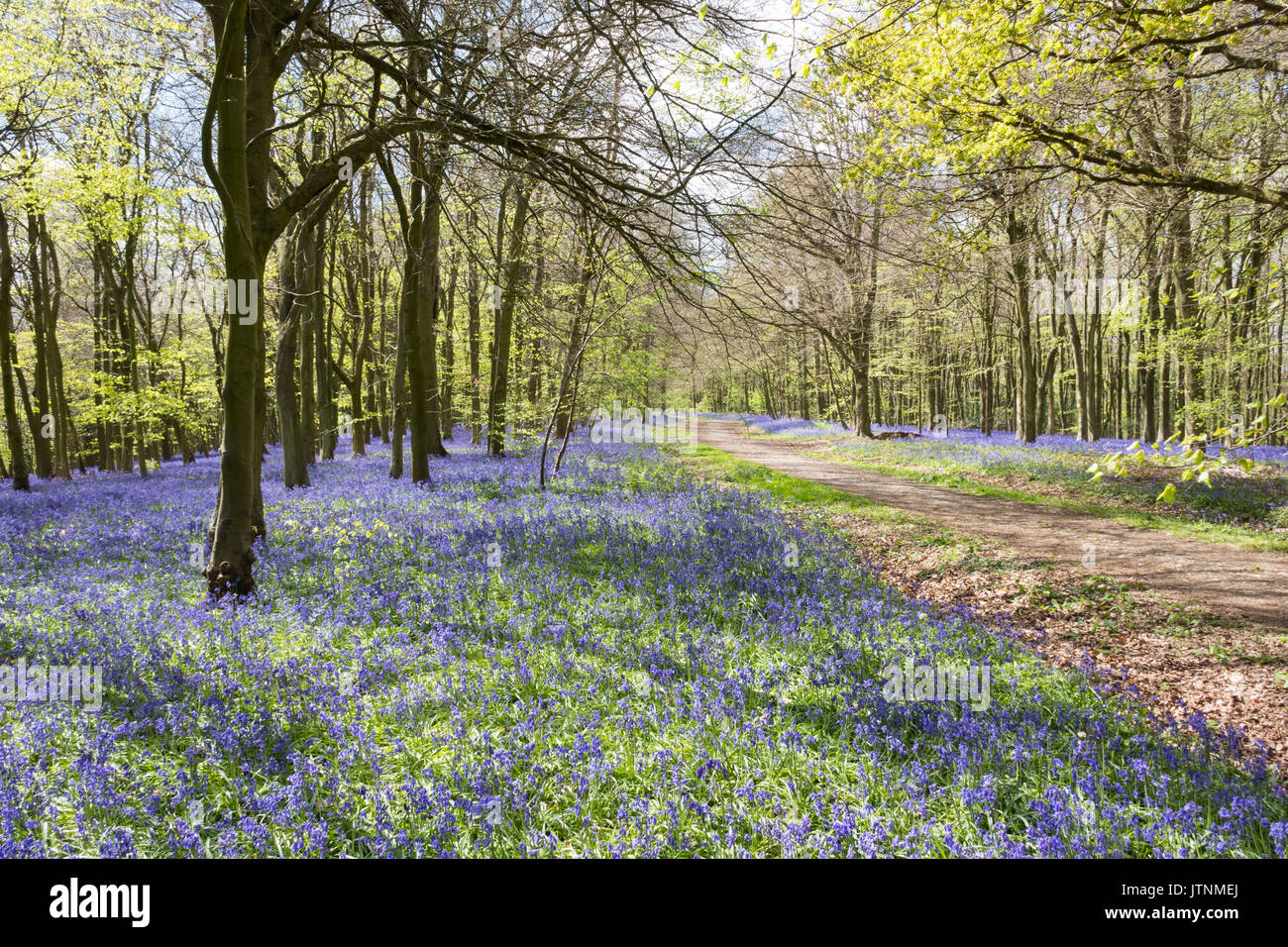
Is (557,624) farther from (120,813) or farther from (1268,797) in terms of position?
(1268,797)

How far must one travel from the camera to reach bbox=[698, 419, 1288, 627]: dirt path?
6664 mm

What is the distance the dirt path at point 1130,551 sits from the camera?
6.66 m

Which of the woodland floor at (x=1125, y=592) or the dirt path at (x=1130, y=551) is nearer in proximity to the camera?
the woodland floor at (x=1125, y=592)

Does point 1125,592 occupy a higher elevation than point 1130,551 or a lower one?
lower

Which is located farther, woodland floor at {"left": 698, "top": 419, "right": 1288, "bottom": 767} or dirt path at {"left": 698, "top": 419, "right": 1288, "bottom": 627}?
dirt path at {"left": 698, "top": 419, "right": 1288, "bottom": 627}

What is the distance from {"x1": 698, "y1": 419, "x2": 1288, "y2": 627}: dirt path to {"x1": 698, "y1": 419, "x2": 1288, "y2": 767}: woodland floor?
0.02 m

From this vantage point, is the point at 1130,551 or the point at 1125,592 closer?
the point at 1125,592

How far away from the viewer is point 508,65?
172 inches

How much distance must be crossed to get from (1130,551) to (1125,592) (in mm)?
2538

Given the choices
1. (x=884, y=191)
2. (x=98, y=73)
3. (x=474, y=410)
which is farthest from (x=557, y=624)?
(x=474, y=410)

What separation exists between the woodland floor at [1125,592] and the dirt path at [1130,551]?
0.07 feet

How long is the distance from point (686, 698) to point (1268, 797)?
316cm

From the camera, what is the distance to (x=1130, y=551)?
8.68m
